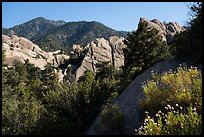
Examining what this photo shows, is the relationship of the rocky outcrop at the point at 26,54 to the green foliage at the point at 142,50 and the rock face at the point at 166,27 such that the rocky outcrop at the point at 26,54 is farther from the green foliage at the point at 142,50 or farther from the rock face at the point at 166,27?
the green foliage at the point at 142,50

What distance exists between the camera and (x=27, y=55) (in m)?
80.9

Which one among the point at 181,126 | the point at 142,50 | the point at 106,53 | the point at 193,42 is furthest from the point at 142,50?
the point at 106,53

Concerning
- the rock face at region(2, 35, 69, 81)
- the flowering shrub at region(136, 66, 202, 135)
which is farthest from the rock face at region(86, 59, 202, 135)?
the rock face at region(2, 35, 69, 81)

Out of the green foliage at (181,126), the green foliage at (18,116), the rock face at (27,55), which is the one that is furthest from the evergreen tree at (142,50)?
the rock face at (27,55)

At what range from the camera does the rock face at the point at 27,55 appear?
239ft

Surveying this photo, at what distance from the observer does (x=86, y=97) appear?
10.1 meters

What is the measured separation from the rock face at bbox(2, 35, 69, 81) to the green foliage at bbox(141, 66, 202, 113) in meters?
51.5

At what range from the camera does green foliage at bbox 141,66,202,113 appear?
646cm

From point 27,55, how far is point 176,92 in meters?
76.6

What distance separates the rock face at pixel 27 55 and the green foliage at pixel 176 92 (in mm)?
51451

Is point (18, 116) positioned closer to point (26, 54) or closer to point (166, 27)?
point (166, 27)

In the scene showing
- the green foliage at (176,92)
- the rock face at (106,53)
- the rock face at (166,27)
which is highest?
the rock face at (166,27)

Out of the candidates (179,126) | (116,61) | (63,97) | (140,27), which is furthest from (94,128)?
(116,61)

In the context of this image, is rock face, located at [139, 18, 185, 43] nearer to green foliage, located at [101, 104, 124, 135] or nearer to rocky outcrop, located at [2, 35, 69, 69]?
rocky outcrop, located at [2, 35, 69, 69]
